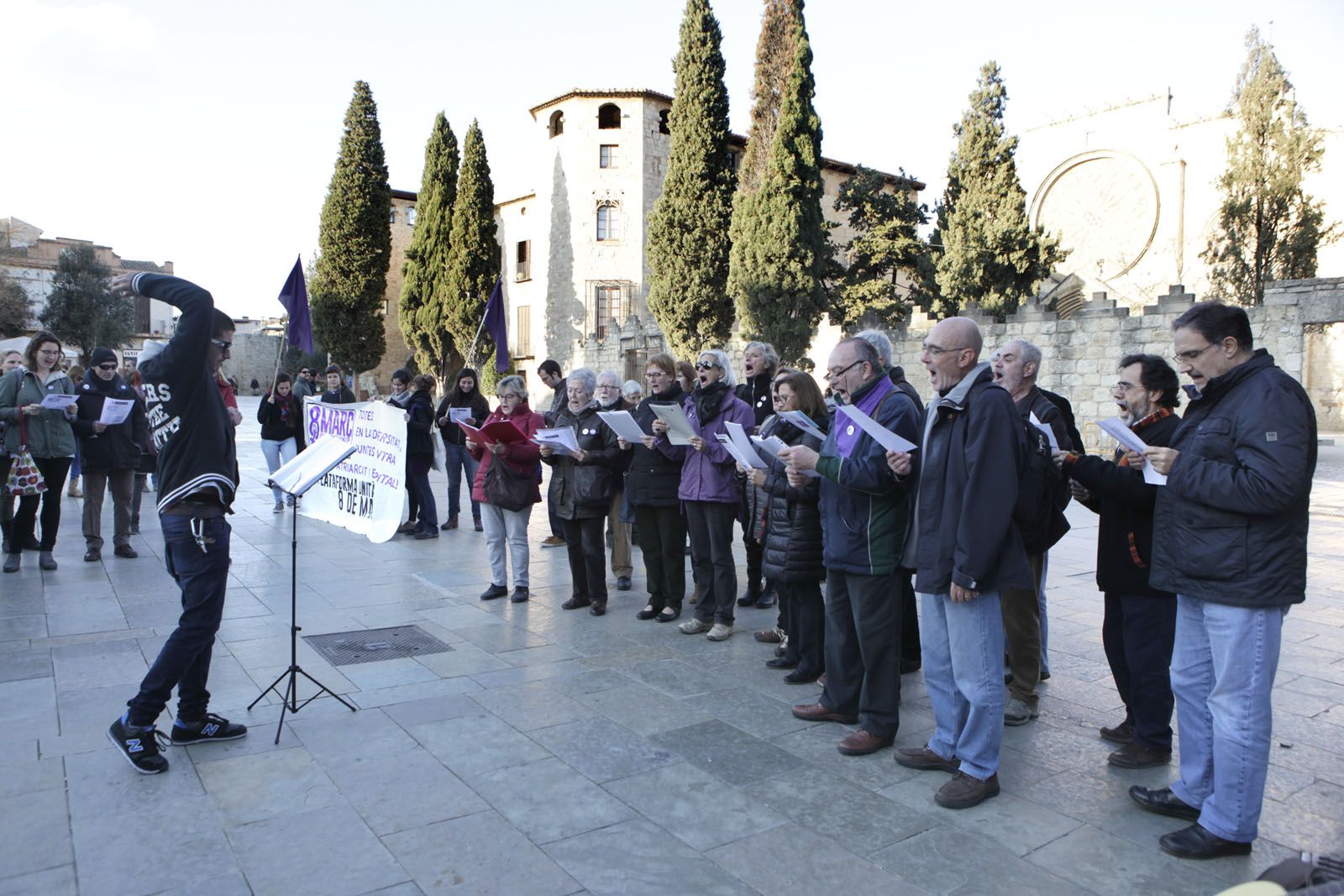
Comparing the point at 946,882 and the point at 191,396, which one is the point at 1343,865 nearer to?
the point at 946,882

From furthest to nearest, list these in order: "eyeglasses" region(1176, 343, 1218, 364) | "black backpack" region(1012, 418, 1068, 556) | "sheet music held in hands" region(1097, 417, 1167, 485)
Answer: "black backpack" region(1012, 418, 1068, 556) → "sheet music held in hands" region(1097, 417, 1167, 485) → "eyeglasses" region(1176, 343, 1218, 364)

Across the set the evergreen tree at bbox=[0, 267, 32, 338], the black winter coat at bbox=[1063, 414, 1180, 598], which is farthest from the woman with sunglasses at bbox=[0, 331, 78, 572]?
the evergreen tree at bbox=[0, 267, 32, 338]

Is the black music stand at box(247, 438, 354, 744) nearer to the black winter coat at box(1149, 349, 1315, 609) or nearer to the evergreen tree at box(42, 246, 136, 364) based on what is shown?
the black winter coat at box(1149, 349, 1315, 609)

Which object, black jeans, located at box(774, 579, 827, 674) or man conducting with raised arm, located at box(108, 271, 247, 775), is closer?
man conducting with raised arm, located at box(108, 271, 247, 775)

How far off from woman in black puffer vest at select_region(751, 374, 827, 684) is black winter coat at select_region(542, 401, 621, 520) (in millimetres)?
1652

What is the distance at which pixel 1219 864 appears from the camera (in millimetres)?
2967

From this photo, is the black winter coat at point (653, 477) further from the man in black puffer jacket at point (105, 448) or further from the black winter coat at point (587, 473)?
the man in black puffer jacket at point (105, 448)

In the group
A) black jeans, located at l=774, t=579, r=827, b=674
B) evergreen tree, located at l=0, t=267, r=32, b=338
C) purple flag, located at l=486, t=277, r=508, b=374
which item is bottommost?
black jeans, located at l=774, t=579, r=827, b=674

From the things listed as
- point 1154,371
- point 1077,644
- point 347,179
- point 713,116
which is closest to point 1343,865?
point 1154,371

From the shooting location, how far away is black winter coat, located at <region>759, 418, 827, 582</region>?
4.65 m

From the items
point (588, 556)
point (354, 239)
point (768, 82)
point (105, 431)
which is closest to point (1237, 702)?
point (588, 556)

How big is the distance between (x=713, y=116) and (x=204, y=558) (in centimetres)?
2589

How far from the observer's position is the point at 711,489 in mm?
5719

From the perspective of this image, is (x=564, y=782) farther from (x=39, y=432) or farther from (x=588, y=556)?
(x=39, y=432)
